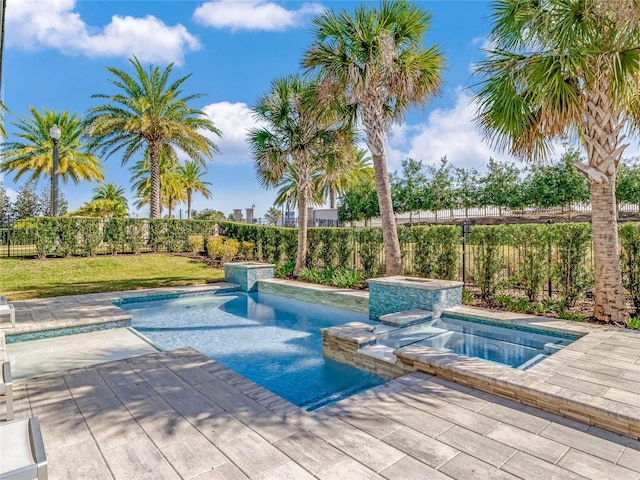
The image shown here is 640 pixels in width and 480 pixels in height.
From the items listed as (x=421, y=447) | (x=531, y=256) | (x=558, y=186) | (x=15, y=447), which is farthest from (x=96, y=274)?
(x=558, y=186)

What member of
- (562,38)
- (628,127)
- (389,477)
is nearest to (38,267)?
(389,477)

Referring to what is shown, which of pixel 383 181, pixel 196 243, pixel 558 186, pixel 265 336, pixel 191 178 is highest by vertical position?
pixel 191 178

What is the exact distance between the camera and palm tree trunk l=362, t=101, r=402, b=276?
9.14 m

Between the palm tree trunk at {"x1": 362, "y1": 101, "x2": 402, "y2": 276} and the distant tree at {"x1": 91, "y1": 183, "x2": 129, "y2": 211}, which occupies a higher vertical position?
the distant tree at {"x1": 91, "y1": 183, "x2": 129, "y2": 211}

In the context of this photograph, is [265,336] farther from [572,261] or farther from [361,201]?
[361,201]

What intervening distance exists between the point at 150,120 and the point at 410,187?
20.5m

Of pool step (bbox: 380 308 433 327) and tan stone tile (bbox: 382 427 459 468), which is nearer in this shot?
Result: tan stone tile (bbox: 382 427 459 468)

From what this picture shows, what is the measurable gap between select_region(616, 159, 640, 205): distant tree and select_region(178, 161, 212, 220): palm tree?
3271 cm

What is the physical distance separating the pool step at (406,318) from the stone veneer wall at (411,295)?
9.2 inches

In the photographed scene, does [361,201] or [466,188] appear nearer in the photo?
[466,188]

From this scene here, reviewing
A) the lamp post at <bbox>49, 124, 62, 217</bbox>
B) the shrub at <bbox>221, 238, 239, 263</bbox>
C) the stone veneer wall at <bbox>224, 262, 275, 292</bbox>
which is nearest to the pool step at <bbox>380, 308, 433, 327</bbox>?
the stone veneer wall at <bbox>224, 262, 275, 292</bbox>

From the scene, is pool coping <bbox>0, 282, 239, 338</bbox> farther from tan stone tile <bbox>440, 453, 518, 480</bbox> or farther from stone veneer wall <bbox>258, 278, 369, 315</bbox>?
tan stone tile <bbox>440, 453, 518, 480</bbox>

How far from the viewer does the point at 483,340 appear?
20.0 feet

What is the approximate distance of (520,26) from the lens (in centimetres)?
629
